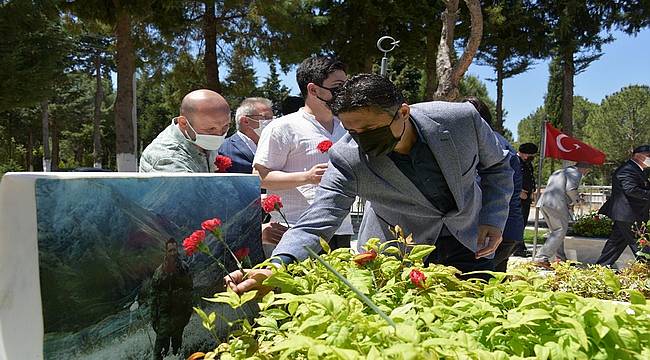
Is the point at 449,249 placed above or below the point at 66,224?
below

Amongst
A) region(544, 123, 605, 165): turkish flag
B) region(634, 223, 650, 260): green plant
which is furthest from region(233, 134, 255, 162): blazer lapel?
region(544, 123, 605, 165): turkish flag

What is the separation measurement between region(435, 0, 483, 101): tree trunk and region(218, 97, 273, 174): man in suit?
13.8 ft

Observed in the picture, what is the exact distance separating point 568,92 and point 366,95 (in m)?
15.3

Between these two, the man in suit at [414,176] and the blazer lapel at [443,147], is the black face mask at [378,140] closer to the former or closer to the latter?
the man in suit at [414,176]

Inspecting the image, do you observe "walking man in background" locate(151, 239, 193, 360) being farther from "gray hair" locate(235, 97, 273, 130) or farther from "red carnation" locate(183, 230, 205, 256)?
"gray hair" locate(235, 97, 273, 130)

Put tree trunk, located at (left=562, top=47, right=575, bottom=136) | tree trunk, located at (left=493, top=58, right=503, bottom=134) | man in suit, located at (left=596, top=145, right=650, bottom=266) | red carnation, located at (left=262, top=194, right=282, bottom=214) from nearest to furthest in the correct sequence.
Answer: red carnation, located at (left=262, top=194, right=282, bottom=214) < man in suit, located at (left=596, top=145, right=650, bottom=266) < tree trunk, located at (left=562, top=47, right=575, bottom=136) < tree trunk, located at (left=493, top=58, right=503, bottom=134)

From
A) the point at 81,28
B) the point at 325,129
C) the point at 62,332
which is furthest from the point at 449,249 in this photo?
the point at 81,28

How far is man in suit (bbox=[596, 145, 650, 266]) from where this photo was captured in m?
7.30

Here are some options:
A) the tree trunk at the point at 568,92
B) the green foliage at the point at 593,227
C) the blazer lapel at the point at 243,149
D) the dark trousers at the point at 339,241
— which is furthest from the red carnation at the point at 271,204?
the tree trunk at the point at 568,92

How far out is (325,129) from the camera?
121 inches

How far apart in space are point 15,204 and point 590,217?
504 inches

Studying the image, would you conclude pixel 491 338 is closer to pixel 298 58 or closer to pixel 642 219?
pixel 642 219

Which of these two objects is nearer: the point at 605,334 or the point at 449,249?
the point at 605,334

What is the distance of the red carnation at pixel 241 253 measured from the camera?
6.17 ft
